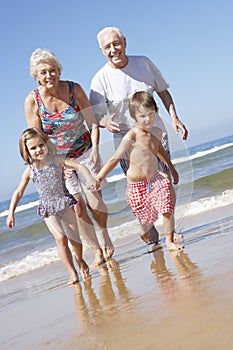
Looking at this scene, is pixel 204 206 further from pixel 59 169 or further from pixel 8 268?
pixel 59 169

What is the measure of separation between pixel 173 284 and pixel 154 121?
7.16 ft

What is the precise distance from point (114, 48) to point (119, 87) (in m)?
0.36

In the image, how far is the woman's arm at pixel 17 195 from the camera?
4723mm

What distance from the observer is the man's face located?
16.5ft

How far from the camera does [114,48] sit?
5051mm

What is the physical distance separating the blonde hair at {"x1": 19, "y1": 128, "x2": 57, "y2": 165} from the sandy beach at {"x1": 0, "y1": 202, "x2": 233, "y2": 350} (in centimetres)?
114

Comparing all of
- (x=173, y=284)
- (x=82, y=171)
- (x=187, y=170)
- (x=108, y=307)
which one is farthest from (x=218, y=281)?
(x=187, y=170)

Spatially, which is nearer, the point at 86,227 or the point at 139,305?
the point at 139,305

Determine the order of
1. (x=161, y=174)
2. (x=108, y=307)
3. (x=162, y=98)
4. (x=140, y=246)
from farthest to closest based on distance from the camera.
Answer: (x=140, y=246)
(x=162, y=98)
(x=161, y=174)
(x=108, y=307)

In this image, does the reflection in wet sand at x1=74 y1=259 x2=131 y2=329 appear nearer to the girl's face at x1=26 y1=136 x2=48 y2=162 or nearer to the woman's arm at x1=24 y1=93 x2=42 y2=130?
the girl's face at x1=26 y1=136 x2=48 y2=162

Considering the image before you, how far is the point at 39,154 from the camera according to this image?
4.79m

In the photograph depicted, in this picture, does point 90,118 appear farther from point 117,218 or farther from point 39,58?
point 117,218

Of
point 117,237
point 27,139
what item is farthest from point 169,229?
point 117,237

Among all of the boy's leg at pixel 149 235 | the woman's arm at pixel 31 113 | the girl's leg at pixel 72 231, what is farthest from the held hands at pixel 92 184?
the boy's leg at pixel 149 235
